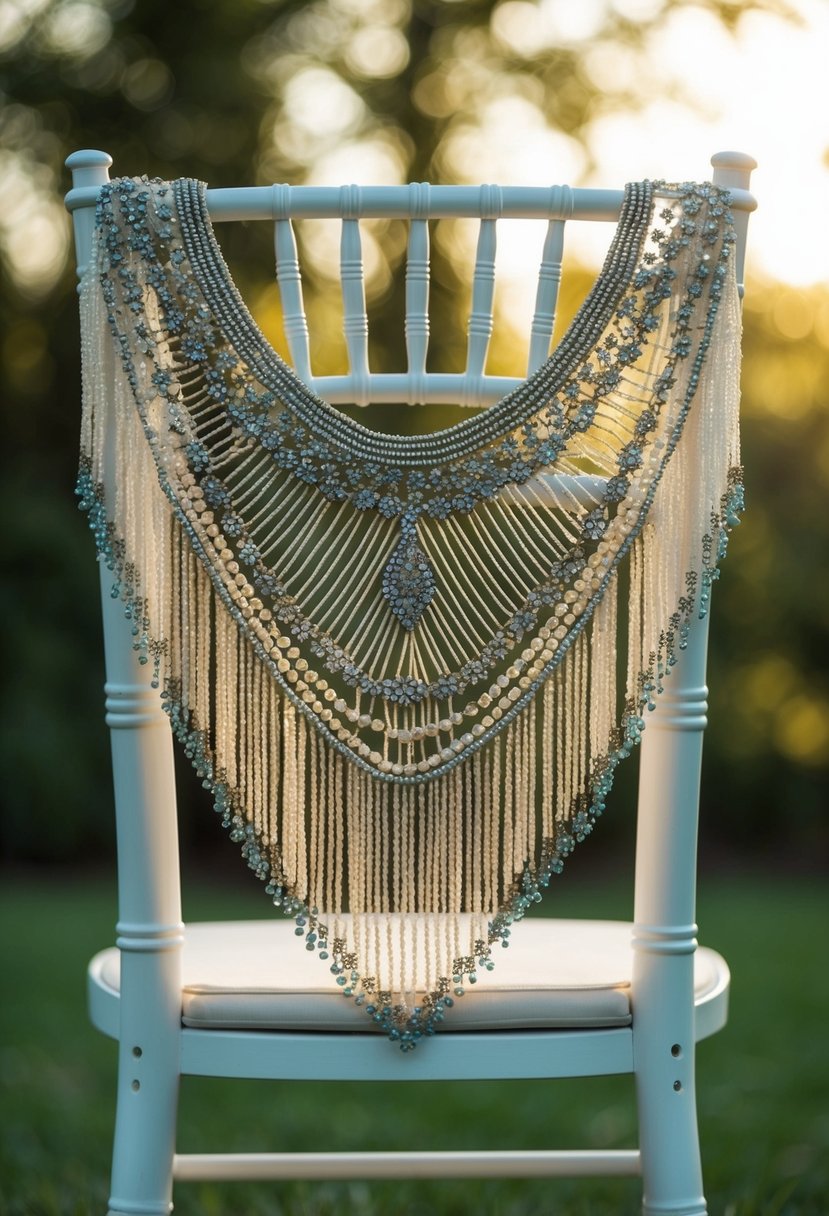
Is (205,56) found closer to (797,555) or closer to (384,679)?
(797,555)

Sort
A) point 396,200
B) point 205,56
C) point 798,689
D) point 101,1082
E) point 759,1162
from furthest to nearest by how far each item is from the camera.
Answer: point 205,56 < point 798,689 < point 101,1082 < point 759,1162 < point 396,200

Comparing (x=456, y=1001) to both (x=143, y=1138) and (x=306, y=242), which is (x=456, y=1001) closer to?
(x=143, y=1138)

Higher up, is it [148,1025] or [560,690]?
[560,690]

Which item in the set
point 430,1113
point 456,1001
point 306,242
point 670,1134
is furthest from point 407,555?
point 306,242

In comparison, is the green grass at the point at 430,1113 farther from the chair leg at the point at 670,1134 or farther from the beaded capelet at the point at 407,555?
the beaded capelet at the point at 407,555

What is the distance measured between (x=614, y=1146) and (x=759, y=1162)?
15.0 inches

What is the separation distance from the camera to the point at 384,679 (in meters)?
1.19

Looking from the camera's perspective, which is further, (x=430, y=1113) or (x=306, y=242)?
(x=306, y=242)

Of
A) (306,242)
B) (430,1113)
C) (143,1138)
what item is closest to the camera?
(143,1138)

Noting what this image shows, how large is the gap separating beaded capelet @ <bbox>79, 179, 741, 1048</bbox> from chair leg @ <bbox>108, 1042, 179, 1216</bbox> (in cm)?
17

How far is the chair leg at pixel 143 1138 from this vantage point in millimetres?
1163

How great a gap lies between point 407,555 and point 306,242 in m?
4.94

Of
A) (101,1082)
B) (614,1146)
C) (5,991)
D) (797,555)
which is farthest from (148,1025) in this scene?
(797,555)

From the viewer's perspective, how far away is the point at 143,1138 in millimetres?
1163
